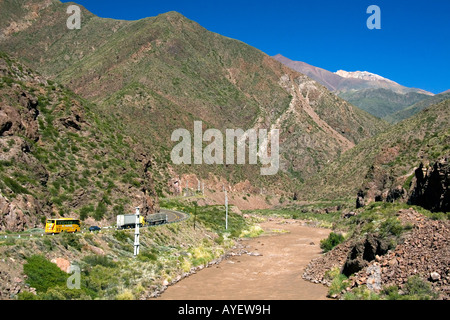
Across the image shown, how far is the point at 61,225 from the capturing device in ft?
92.3

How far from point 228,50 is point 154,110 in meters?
71.1

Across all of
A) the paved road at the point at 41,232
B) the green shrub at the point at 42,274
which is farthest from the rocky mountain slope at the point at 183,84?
the green shrub at the point at 42,274

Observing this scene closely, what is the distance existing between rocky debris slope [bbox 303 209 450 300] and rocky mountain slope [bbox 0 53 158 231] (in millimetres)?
23037

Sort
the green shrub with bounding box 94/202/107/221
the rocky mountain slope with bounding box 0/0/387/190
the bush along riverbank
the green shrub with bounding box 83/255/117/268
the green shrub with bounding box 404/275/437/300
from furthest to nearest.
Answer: the rocky mountain slope with bounding box 0/0/387/190 → the green shrub with bounding box 94/202/107/221 → the green shrub with bounding box 83/255/117/268 → the bush along riverbank → the green shrub with bounding box 404/275/437/300

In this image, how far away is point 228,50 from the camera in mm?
168875

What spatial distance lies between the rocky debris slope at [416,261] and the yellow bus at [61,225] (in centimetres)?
1955

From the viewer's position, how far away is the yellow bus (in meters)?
27.4

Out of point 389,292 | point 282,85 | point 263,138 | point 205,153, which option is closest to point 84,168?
point 389,292

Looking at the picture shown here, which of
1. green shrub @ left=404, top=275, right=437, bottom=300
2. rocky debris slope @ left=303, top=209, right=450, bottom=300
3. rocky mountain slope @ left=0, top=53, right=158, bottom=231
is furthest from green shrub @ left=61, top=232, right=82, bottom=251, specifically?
green shrub @ left=404, top=275, right=437, bottom=300

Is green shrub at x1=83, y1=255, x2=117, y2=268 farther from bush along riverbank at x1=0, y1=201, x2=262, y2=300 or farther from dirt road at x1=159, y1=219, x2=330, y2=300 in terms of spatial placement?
dirt road at x1=159, y1=219, x2=330, y2=300

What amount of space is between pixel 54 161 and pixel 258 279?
77.4 feet

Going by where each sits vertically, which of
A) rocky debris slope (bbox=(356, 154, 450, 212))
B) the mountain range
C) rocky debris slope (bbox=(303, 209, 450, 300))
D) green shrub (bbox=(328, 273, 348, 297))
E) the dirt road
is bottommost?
the dirt road

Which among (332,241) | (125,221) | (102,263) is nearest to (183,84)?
(332,241)

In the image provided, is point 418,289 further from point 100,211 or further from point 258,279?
point 100,211
